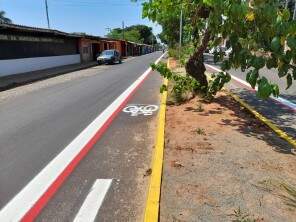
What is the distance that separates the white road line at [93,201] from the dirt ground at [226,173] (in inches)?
31.6

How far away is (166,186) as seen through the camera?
16.1 feet

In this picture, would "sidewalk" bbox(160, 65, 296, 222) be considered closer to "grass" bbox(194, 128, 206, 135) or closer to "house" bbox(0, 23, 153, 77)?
"grass" bbox(194, 128, 206, 135)

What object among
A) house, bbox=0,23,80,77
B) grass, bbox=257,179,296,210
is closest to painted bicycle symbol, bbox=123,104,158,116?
grass, bbox=257,179,296,210

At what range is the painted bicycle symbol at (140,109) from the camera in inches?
405

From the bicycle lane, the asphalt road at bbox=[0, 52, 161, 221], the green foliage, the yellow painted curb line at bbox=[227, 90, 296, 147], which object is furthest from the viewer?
the green foliage

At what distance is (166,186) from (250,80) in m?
1.80

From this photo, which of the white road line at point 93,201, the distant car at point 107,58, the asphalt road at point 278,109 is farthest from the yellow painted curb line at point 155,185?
the distant car at point 107,58

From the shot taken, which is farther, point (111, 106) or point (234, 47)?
point (111, 106)

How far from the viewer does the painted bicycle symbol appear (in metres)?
10.3

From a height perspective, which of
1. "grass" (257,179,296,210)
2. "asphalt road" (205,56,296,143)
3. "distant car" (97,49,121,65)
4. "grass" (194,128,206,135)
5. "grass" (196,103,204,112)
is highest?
"grass" (257,179,296,210)

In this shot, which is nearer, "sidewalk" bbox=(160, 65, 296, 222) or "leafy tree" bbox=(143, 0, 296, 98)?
"leafy tree" bbox=(143, 0, 296, 98)

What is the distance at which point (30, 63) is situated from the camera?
90.9 feet

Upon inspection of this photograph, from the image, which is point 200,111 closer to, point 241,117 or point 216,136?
point 241,117

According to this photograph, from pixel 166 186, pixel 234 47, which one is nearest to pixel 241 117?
pixel 234 47
